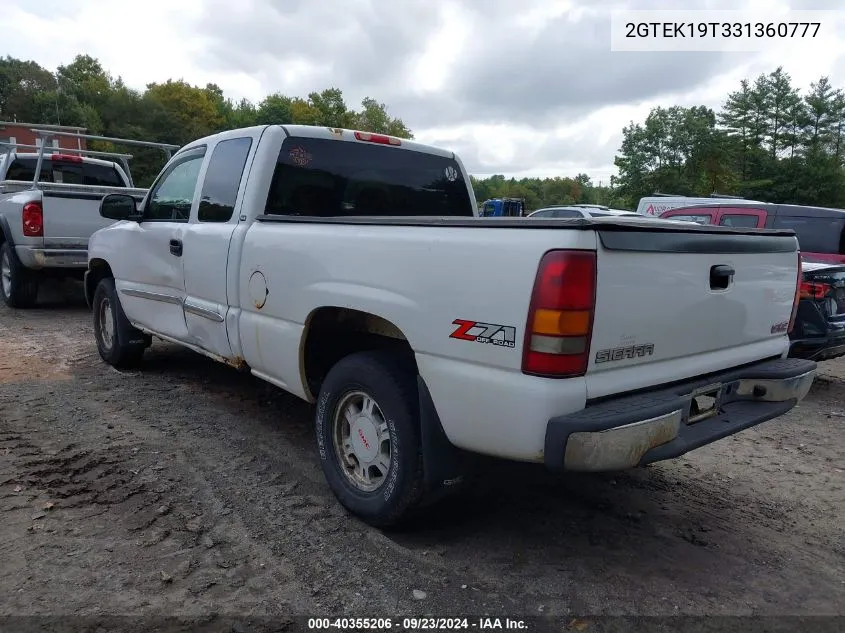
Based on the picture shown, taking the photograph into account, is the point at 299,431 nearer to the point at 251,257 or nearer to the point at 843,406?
the point at 251,257

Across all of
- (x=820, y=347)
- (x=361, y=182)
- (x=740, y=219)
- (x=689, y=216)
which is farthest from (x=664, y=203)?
(x=361, y=182)

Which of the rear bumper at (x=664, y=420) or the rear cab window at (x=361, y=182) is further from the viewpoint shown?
the rear cab window at (x=361, y=182)

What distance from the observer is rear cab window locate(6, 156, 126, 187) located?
31.8ft

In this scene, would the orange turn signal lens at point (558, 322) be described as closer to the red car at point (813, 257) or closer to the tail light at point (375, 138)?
the tail light at point (375, 138)

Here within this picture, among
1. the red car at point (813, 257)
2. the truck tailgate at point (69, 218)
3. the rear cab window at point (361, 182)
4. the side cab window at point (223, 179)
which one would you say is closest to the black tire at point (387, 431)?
the rear cab window at point (361, 182)

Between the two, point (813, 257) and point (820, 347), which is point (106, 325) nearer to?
point (820, 347)

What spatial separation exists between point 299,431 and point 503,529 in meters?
1.83

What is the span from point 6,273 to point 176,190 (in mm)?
5823

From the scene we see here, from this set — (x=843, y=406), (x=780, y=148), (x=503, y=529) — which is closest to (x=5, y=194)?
(x=503, y=529)

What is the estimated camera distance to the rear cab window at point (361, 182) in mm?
3971

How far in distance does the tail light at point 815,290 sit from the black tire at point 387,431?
4.38 m

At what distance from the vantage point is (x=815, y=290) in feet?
18.3

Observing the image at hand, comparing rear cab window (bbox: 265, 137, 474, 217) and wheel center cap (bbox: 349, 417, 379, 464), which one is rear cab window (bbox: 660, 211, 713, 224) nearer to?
rear cab window (bbox: 265, 137, 474, 217)

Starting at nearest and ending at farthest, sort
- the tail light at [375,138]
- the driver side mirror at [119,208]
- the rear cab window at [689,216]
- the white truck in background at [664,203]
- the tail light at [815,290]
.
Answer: the tail light at [375,138]
the driver side mirror at [119,208]
the tail light at [815,290]
the rear cab window at [689,216]
the white truck in background at [664,203]
